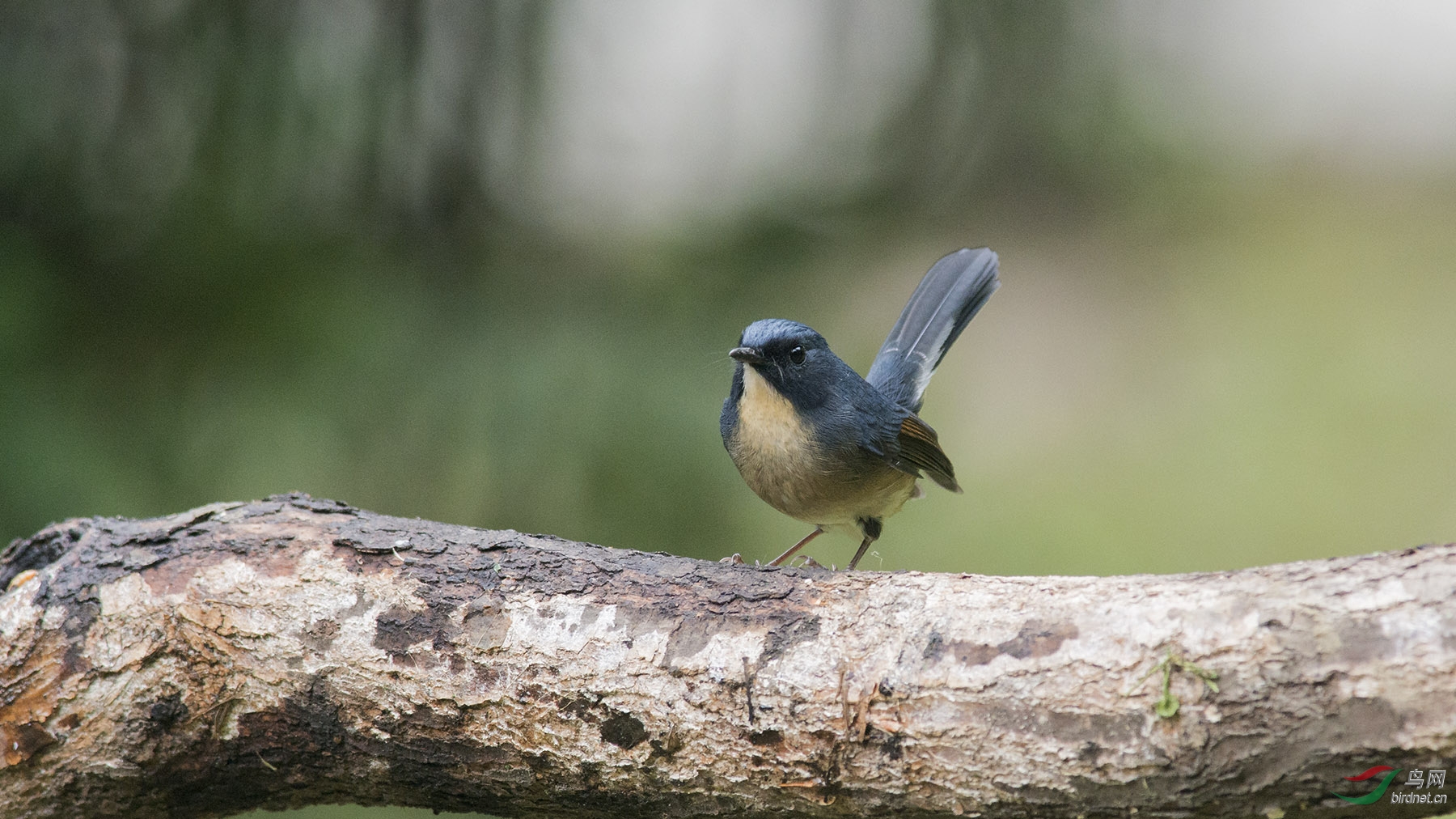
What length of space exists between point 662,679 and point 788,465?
1.30 meters

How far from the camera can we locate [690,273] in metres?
5.44

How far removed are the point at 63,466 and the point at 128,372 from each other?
0.50 meters

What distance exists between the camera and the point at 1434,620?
186cm

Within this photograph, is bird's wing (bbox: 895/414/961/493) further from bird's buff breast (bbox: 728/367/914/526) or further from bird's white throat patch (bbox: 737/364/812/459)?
bird's white throat patch (bbox: 737/364/812/459)

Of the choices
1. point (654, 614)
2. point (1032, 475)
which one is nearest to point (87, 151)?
point (654, 614)

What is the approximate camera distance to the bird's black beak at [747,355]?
3.49 meters

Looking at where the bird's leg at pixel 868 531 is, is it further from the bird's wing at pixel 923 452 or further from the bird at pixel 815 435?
the bird's wing at pixel 923 452

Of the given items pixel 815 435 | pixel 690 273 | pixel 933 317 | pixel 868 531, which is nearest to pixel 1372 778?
pixel 815 435

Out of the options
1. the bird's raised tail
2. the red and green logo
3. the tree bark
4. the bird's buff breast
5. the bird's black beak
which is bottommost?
the red and green logo

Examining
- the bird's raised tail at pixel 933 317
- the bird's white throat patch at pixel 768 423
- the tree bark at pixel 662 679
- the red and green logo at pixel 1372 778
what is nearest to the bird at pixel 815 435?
the bird's white throat patch at pixel 768 423

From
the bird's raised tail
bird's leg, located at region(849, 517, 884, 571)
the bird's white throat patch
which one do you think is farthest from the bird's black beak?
the bird's raised tail

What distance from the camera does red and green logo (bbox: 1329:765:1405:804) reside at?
187 centimetres

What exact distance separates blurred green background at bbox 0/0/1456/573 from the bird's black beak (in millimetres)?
1381

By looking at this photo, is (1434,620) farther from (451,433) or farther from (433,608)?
(451,433)
